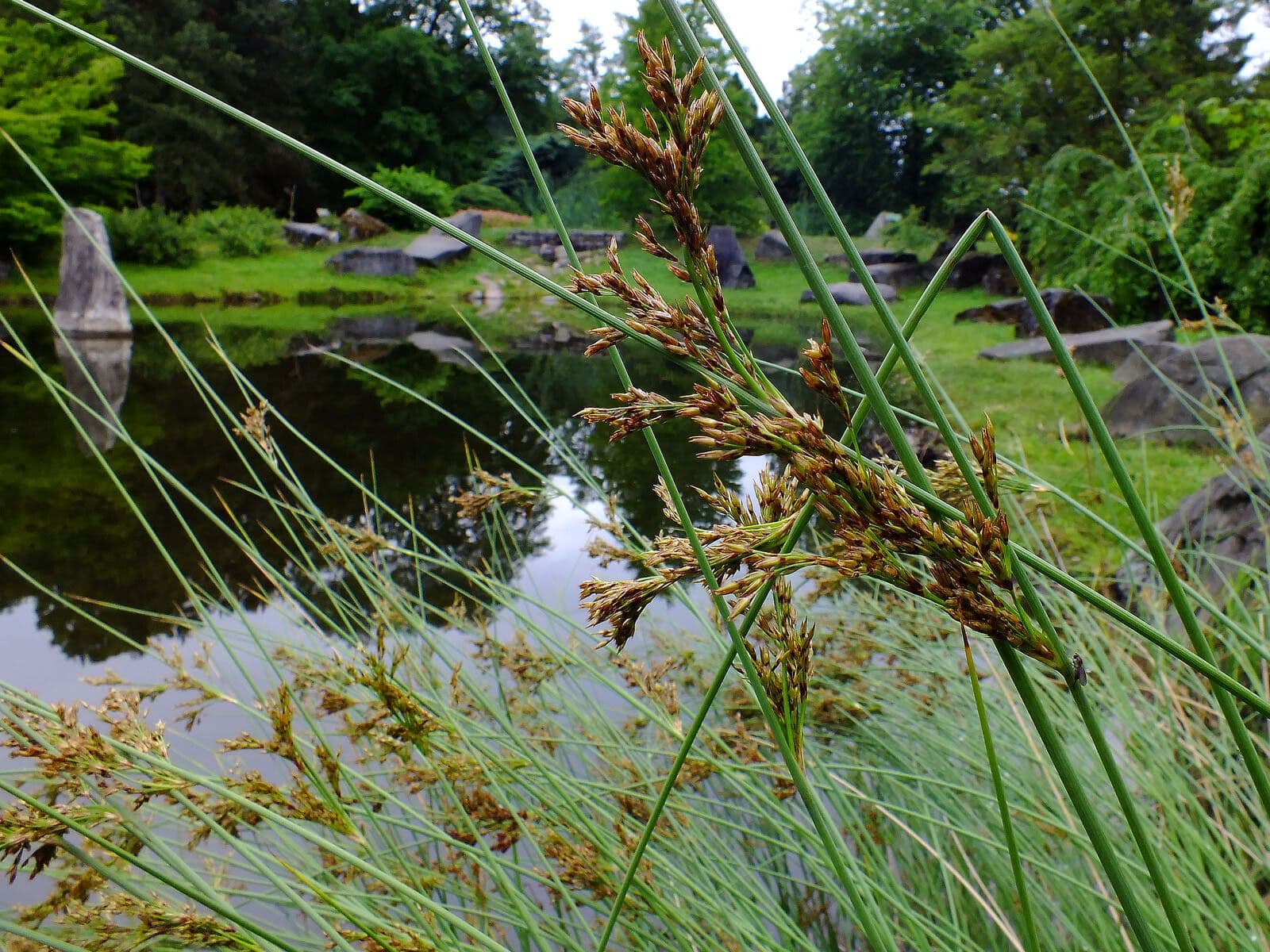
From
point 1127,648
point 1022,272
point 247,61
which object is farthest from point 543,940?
point 247,61

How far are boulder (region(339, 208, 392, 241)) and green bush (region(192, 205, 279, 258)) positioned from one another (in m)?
1.71

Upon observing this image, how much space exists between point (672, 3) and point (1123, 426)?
21.6 feet

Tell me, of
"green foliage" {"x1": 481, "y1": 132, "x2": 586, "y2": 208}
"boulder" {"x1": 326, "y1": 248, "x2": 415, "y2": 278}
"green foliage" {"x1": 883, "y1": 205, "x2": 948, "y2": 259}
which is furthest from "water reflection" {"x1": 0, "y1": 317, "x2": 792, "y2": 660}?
"green foliage" {"x1": 481, "y1": 132, "x2": 586, "y2": 208}

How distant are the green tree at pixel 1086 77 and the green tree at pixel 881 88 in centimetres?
826

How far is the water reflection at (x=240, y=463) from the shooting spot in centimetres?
374

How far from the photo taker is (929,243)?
23531 millimetres

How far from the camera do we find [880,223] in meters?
27.9

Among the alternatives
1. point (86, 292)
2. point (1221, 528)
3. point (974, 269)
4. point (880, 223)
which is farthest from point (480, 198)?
point (1221, 528)

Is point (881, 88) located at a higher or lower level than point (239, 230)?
higher

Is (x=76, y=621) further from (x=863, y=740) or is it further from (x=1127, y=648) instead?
(x=1127, y=648)

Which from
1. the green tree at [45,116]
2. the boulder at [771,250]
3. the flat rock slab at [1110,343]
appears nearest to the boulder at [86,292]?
the green tree at [45,116]

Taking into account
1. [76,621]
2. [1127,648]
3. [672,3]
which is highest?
[672,3]

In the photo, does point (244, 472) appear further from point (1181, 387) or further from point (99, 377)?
point (1181, 387)

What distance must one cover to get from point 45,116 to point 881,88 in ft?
73.9
